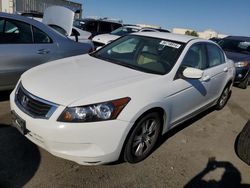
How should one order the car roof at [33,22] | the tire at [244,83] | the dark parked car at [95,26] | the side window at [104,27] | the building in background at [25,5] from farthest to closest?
1. the building in background at [25,5]
2. the side window at [104,27]
3. the dark parked car at [95,26]
4. the tire at [244,83]
5. the car roof at [33,22]

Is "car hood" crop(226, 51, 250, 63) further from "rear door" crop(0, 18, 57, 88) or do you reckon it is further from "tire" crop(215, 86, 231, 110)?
"rear door" crop(0, 18, 57, 88)

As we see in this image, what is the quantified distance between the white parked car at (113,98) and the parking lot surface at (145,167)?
237 mm

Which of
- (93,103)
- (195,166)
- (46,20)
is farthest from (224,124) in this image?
(46,20)

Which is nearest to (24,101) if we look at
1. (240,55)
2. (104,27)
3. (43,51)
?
(43,51)

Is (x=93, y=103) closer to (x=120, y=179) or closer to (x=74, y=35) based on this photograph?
(x=120, y=179)

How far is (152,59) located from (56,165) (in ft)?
6.27

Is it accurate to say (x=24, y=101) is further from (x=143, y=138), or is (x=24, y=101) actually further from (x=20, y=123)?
(x=143, y=138)

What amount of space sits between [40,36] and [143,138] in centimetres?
273

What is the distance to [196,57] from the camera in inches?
172

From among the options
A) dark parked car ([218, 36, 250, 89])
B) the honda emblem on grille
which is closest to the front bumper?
the honda emblem on grille

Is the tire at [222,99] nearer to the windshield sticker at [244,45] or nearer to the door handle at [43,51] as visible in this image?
the door handle at [43,51]

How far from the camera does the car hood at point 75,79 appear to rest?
9.50 feet

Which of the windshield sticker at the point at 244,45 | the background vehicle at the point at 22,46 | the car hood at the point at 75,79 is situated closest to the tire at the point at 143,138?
the car hood at the point at 75,79

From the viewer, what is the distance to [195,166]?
11.7 feet
